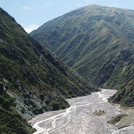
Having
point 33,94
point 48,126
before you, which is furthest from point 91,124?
point 33,94

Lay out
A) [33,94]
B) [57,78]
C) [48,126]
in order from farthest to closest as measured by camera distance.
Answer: [57,78] < [33,94] < [48,126]

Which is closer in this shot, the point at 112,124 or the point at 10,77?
the point at 112,124

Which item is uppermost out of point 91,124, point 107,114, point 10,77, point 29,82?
point 10,77

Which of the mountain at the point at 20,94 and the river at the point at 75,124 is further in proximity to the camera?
the river at the point at 75,124

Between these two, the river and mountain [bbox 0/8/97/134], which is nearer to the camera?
mountain [bbox 0/8/97/134]

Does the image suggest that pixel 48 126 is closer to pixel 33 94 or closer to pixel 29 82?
pixel 33 94

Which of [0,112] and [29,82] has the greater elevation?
[0,112]

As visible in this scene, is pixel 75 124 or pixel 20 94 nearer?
pixel 75 124

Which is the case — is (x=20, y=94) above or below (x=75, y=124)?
above

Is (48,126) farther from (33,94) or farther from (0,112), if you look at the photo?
(33,94)

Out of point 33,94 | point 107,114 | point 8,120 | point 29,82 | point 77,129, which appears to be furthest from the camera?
point 29,82
